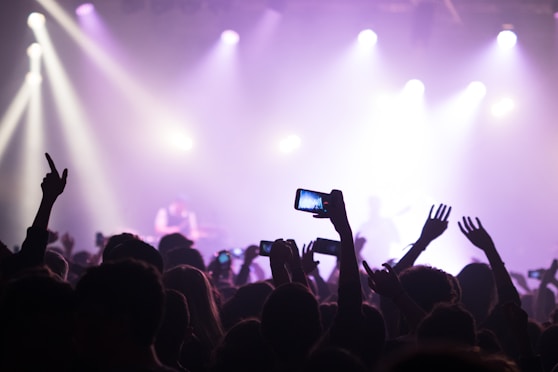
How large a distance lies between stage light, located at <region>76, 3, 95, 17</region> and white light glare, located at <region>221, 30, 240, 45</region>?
11.1 ft

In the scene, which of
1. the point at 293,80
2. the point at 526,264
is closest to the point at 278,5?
the point at 293,80

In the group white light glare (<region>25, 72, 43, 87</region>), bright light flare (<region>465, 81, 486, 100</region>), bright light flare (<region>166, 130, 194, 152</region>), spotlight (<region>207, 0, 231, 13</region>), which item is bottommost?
bright light flare (<region>166, 130, 194, 152</region>)

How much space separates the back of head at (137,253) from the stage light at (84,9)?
13044mm

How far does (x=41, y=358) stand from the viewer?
212 cm

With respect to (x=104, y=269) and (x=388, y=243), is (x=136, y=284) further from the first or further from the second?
(x=388, y=243)

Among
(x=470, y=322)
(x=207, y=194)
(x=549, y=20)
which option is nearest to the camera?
(x=470, y=322)

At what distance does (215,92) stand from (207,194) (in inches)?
136

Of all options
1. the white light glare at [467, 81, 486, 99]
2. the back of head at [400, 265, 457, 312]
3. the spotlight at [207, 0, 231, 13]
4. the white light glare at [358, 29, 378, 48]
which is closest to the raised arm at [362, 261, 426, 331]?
the back of head at [400, 265, 457, 312]

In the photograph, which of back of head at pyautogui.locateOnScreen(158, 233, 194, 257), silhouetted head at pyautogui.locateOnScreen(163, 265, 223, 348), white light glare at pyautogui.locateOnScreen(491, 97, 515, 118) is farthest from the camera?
white light glare at pyautogui.locateOnScreen(491, 97, 515, 118)

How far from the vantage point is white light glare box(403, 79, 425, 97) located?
55.6 ft

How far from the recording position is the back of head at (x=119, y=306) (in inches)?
84.1

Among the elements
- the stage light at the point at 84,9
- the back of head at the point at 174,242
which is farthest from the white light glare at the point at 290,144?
the back of head at the point at 174,242

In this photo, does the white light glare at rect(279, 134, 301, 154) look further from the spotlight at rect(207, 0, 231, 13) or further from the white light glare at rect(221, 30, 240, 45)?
the spotlight at rect(207, 0, 231, 13)

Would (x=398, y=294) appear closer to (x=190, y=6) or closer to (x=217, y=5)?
(x=190, y=6)
